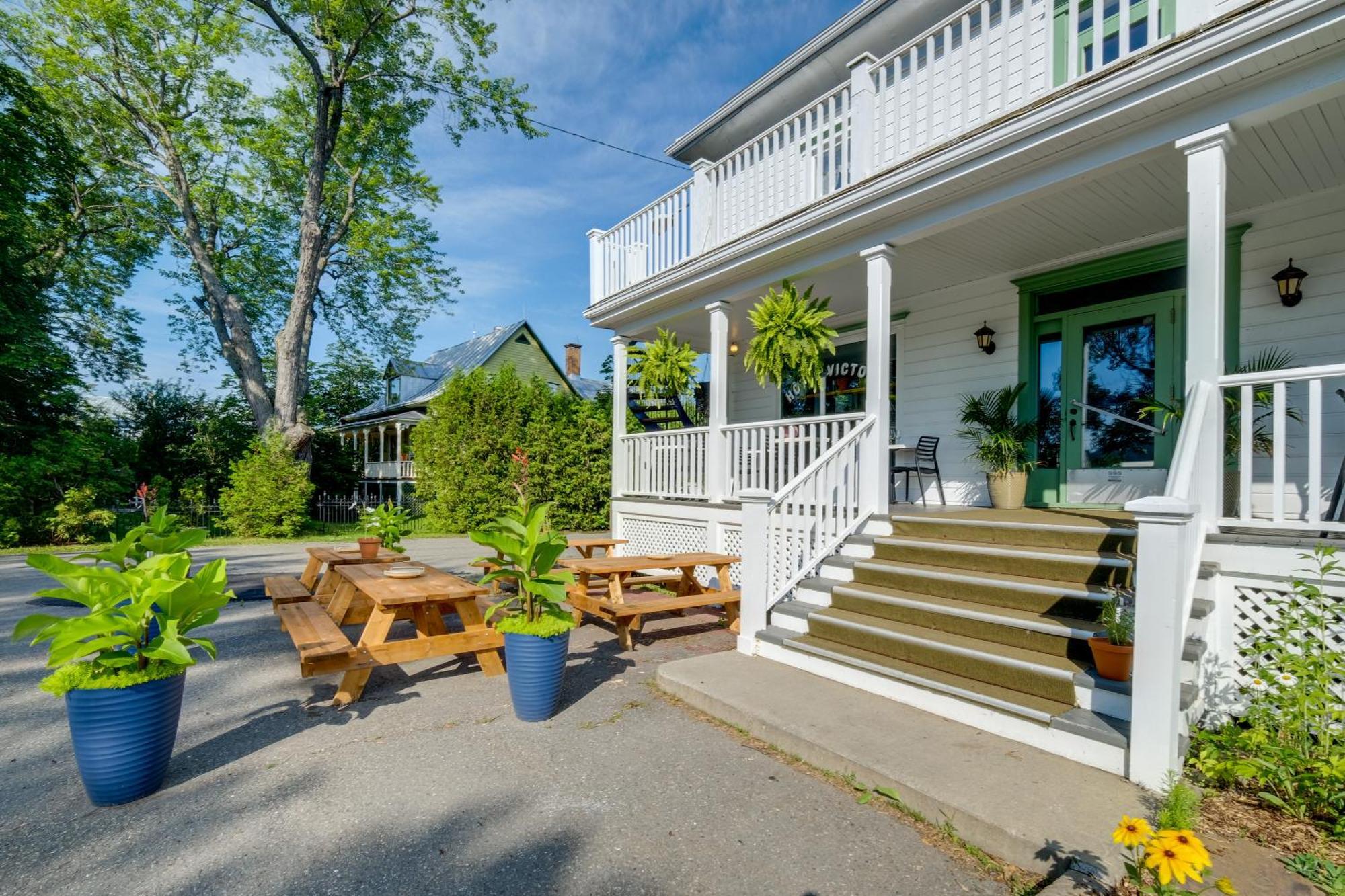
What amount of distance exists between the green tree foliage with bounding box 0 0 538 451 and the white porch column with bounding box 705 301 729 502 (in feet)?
41.5

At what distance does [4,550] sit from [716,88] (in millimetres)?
15856

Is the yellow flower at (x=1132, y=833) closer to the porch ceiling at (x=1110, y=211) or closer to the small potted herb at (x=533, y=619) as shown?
the small potted herb at (x=533, y=619)

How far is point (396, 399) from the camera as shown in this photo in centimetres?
2605

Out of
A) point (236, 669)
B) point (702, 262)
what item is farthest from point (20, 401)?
point (702, 262)

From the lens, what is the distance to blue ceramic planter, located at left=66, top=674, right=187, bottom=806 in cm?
248

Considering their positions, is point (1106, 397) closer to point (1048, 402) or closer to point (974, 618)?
point (1048, 402)

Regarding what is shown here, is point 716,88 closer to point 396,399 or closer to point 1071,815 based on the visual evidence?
point 1071,815

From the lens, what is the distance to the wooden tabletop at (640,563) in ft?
16.7

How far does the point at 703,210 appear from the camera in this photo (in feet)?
24.5

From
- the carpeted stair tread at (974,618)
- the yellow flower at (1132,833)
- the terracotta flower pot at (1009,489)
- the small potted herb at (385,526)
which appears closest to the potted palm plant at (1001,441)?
the terracotta flower pot at (1009,489)

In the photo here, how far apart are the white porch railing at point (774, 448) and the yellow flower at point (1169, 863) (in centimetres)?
379

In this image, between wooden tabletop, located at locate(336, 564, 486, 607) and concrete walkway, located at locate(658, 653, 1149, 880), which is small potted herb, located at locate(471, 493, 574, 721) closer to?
wooden tabletop, located at locate(336, 564, 486, 607)

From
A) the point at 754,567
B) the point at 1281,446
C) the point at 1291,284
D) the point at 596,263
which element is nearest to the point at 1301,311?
the point at 1291,284

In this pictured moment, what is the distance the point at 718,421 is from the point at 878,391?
2238 mm
